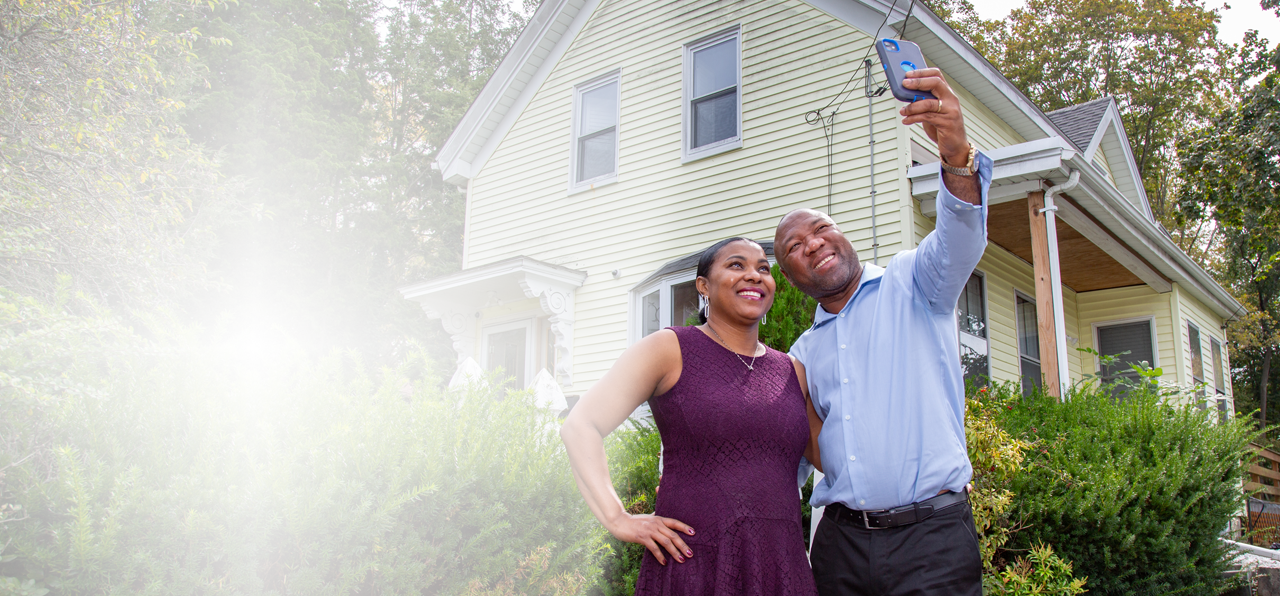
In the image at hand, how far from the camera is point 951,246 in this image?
6.80ft

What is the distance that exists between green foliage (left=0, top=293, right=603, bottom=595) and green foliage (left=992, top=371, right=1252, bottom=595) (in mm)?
2938

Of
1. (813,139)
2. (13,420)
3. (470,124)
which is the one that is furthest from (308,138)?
(13,420)

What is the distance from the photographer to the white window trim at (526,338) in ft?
33.9

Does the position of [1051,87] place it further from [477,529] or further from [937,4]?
[477,529]

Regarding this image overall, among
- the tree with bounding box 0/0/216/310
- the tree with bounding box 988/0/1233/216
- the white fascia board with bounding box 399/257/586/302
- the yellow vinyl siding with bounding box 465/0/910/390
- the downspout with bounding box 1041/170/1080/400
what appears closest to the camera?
the downspout with bounding box 1041/170/1080/400

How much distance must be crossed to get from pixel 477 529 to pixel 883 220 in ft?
19.7

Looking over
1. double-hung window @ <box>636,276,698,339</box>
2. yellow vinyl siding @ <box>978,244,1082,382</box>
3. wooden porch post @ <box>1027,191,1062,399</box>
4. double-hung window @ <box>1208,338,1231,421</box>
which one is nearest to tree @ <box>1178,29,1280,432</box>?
double-hung window @ <box>1208,338,1231,421</box>

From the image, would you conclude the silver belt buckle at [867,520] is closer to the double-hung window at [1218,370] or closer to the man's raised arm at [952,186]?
the man's raised arm at [952,186]

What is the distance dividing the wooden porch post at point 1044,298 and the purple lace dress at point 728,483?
5268 millimetres

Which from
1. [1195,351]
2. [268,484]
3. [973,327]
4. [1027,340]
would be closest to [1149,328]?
[1195,351]

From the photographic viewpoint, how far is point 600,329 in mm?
9500

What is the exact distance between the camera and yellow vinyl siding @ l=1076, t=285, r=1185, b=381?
441 inches

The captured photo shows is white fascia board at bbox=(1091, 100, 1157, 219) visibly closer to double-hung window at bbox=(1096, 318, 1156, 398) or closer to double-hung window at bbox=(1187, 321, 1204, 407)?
double-hung window at bbox=(1187, 321, 1204, 407)

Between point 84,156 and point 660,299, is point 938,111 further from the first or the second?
point 84,156
